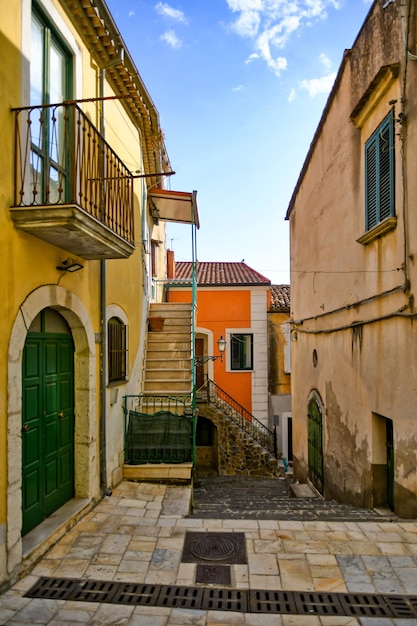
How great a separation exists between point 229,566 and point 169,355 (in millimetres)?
6468

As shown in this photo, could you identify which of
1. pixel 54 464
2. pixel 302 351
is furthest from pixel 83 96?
pixel 302 351

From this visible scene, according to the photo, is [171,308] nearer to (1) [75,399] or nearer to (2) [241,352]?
(1) [75,399]

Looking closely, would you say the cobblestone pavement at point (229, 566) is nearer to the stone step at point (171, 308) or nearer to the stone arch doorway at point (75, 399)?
the stone arch doorway at point (75, 399)

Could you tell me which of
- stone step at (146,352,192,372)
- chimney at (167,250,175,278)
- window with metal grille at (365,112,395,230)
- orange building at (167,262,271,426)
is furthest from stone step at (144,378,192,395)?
chimney at (167,250,175,278)

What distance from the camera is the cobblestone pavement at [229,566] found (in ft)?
11.9

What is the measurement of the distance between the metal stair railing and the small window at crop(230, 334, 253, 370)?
133 cm

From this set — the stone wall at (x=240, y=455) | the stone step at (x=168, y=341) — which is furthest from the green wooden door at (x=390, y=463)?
the stone wall at (x=240, y=455)

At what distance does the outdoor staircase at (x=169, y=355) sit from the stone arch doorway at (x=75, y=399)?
341 centimetres

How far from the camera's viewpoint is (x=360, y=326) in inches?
288

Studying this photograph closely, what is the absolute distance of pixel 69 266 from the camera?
5.33m

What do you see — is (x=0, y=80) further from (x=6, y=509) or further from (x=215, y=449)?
(x=215, y=449)

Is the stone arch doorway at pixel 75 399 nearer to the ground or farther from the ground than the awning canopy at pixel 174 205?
nearer to the ground

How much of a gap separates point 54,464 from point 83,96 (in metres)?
5.06

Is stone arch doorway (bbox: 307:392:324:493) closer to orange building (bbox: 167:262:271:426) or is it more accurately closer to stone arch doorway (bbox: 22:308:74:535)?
stone arch doorway (bbox: 22:308:74:535)
